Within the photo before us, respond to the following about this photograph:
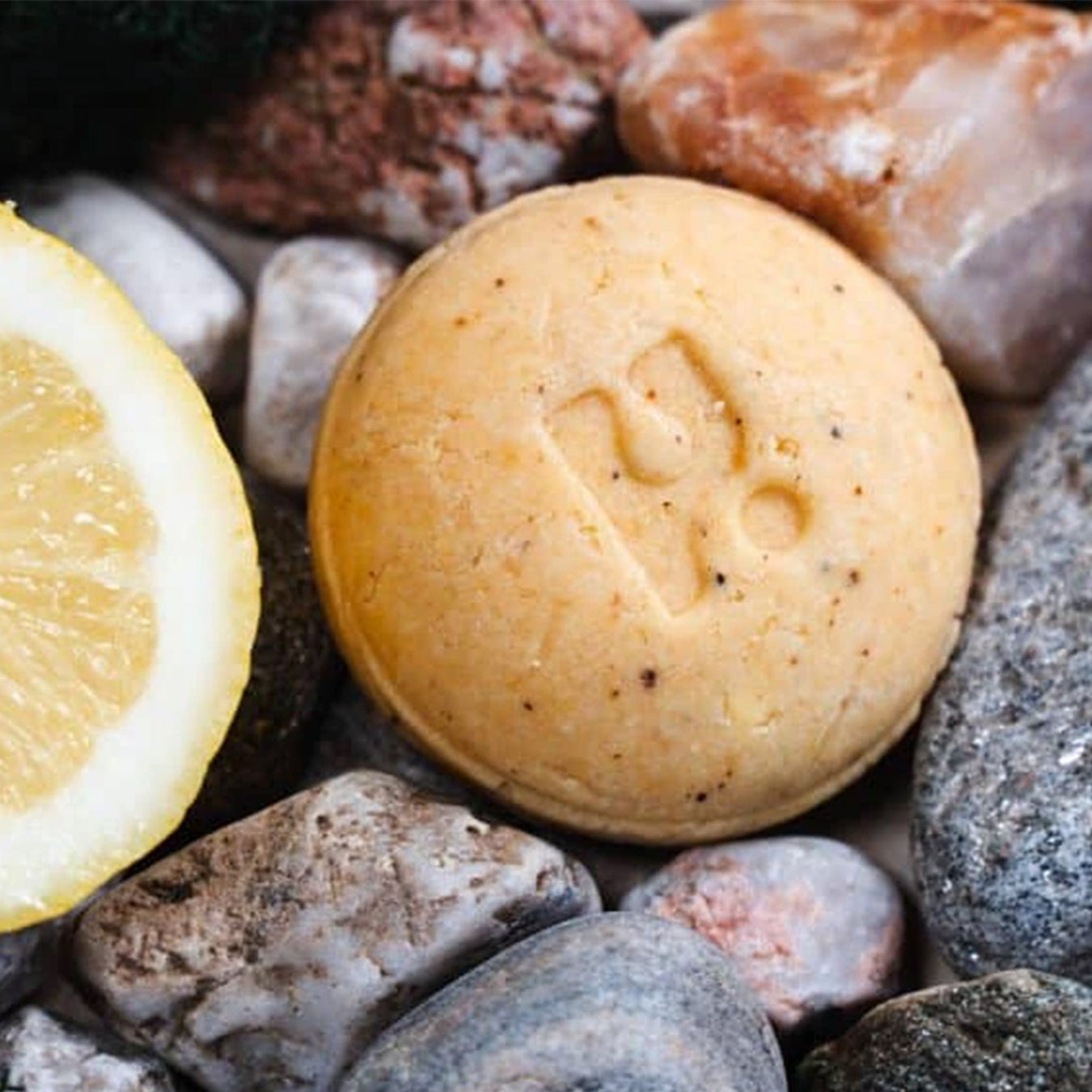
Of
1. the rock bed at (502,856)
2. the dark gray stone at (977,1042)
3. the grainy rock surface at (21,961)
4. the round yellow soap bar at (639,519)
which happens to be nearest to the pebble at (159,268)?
the rock bed at (502,856)

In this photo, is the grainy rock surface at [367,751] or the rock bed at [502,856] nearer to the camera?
the rock bed at [502,856]

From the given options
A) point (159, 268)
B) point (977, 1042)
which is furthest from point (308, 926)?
point (159, 268)

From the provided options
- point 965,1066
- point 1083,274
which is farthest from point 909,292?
point 965,1066

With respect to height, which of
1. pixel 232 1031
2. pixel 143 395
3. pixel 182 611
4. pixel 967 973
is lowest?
pixel 967 973

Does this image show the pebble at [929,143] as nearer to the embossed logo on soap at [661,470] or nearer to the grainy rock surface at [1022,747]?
the grainy rock surface at [1022,747]

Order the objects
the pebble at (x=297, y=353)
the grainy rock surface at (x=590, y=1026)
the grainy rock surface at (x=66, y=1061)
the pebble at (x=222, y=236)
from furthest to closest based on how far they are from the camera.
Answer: the pebble at (x=222, y=236)
the pebble at (x=297, y=353)
the grainy rock surface at (x=66, y=1061)
the grainy rock surface at (x=590, y=1026)

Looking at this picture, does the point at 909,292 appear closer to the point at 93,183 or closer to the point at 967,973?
the point at 967,973

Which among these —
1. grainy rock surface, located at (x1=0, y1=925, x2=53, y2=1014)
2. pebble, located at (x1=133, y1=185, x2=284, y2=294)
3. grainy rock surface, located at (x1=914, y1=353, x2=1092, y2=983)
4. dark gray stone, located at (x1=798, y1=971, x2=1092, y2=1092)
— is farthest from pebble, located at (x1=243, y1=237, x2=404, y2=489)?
dark gray stone, located at (x1=798, y1=971, x2=1092, y2=1092)

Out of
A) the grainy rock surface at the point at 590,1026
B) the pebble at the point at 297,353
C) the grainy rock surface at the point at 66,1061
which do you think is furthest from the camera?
the pebble at the point at 297,353

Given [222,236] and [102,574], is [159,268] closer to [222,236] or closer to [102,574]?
[222,236]
